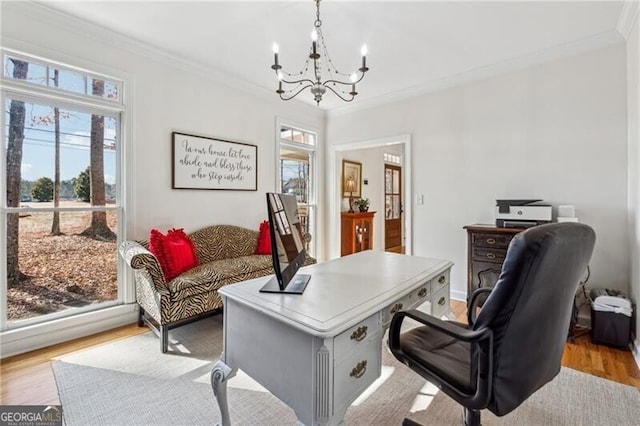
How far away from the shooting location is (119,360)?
2.18 m

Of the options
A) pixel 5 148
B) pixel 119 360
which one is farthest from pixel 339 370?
pixel 5 148

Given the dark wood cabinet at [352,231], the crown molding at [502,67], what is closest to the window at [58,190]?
the crown molding at [502,67]

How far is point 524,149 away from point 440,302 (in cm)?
223

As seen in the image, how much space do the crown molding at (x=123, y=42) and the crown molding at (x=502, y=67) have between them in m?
1.74

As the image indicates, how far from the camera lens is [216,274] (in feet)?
8.72

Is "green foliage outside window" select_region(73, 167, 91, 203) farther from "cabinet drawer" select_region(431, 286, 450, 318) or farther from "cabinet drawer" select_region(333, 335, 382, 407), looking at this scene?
"cabinet drawer" select_region(431, 286, 450, 318)

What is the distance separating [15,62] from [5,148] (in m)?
0.66

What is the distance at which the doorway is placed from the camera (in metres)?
7.03

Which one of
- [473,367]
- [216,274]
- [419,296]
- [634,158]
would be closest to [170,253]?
[216,274]

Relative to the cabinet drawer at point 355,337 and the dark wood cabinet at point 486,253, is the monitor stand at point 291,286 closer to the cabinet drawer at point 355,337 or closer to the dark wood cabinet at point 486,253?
the cabinet drawer at point 355,337

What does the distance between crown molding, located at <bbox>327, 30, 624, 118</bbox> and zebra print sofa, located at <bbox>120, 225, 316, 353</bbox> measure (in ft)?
8.83

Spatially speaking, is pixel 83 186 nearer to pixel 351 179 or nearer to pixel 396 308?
pixel 396 308

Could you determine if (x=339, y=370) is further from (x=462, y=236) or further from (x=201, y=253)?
(x=462, y=236)

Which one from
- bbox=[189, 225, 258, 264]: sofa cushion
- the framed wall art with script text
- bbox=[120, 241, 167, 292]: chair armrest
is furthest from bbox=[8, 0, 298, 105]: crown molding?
bbox=[120, 241, 167, 292]: chair armrest
